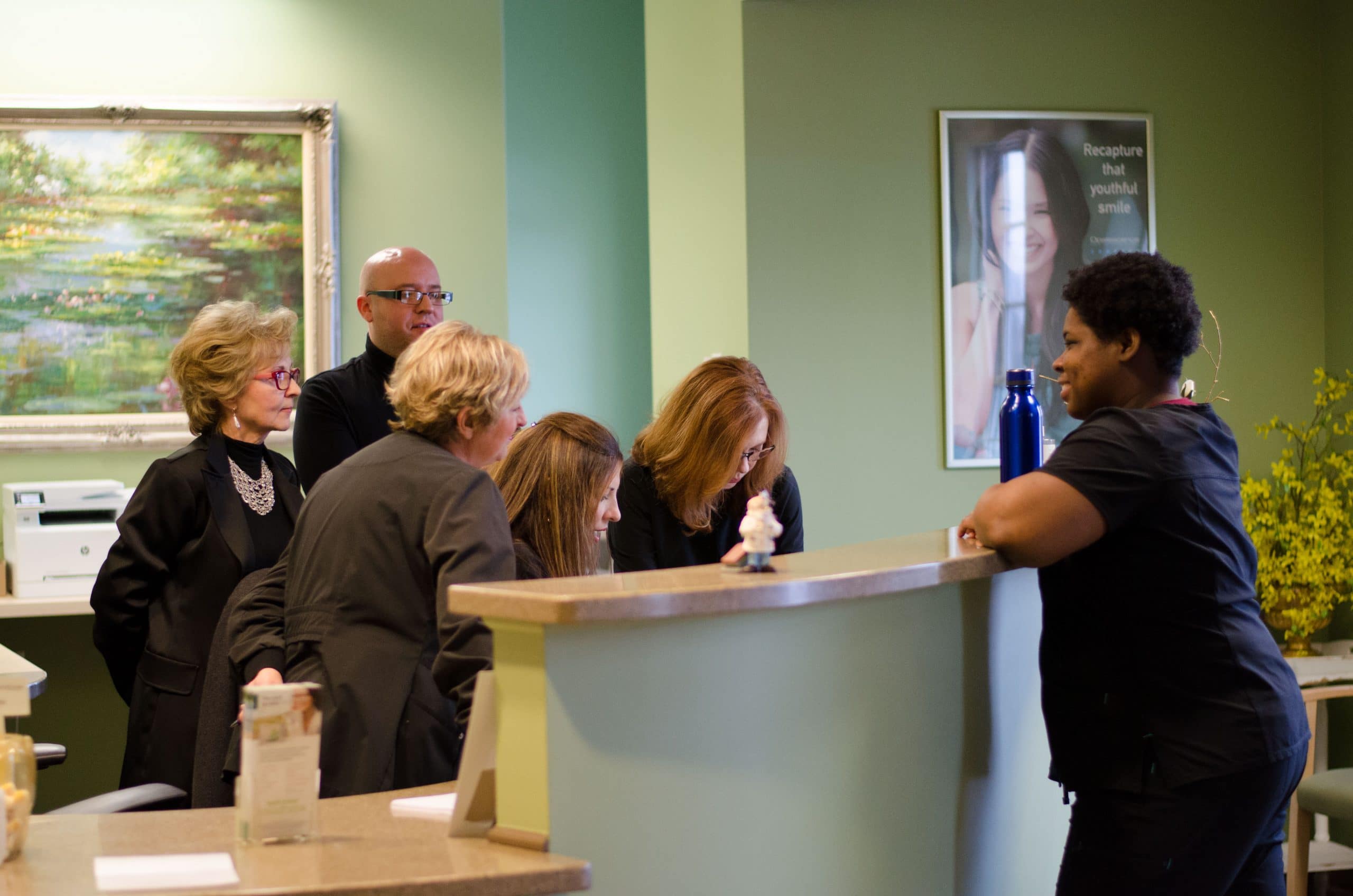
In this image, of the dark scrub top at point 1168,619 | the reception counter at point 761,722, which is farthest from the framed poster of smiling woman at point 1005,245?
the dark scrub top at point 1168,619

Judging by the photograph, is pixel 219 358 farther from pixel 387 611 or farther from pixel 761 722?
pixel 761 722

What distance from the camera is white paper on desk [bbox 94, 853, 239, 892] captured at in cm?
136

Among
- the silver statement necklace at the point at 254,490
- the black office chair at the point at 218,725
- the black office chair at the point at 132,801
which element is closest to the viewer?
the black office chair at the point at 132,801

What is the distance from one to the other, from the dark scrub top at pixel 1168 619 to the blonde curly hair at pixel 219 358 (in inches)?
68.0

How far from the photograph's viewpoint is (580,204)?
609cm

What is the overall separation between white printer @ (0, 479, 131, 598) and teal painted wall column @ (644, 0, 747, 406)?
2053 millimetres

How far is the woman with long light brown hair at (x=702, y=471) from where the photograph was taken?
2859 mm

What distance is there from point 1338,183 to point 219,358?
3.83 metres

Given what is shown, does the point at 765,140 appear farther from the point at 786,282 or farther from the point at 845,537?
the point at 845,537

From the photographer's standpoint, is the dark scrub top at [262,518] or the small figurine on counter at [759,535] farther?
the dark scrub top at [262,518]

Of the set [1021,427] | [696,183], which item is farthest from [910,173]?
[1021,427]

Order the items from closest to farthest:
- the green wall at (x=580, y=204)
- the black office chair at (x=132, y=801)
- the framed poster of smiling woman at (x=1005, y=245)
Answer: the black office chair at (x=132, y=801) → the framed poster of smiling woman at (x=1005, y=245) → the green wall at (x=580, y=204)

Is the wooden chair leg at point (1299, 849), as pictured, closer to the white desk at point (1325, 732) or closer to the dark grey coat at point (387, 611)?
the white desk at point (1325, 732)

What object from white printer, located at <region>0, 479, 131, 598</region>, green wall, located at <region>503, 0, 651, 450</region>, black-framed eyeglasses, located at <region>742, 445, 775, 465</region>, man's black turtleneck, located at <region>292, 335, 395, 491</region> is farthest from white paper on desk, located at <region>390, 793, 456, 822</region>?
green wall, located at <region>503, 0, 651, 450</region>
